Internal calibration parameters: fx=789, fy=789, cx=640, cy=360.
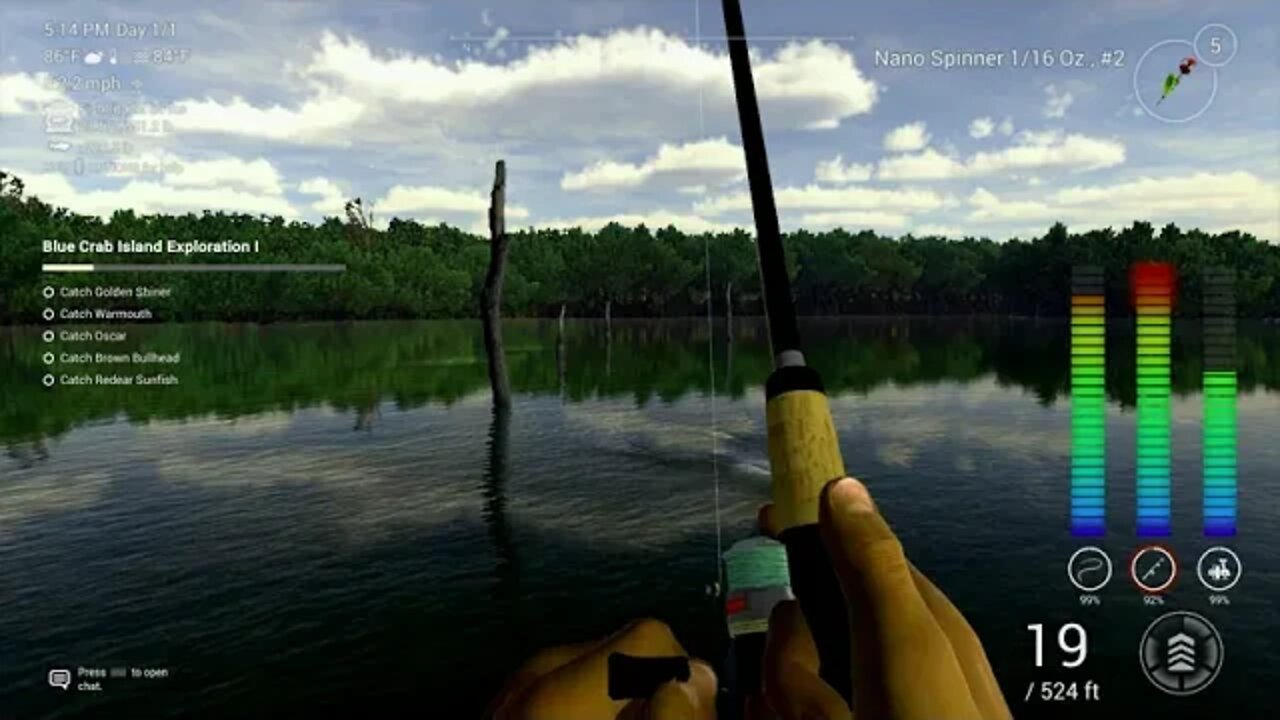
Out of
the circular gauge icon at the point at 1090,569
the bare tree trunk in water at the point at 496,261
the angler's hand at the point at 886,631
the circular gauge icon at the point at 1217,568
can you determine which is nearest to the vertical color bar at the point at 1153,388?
the circular gauge icon at the point at 1217,568

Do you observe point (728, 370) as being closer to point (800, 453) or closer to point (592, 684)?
point (592, 684)

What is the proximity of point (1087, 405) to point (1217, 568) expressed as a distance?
165 centimetres

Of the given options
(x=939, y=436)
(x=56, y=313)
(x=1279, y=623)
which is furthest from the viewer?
(x=939, y=436)

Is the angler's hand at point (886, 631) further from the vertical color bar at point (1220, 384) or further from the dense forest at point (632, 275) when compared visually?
the dense forest at point (632, 275)

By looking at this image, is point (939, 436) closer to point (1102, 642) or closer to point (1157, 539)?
point (1102, 642)

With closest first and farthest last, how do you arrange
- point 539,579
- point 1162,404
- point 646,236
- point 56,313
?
point 56,313, point 1162,404, point 539,579, point 646,236

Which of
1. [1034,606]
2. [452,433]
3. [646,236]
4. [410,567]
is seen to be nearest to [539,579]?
[410,567]

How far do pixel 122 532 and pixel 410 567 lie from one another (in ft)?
23.2

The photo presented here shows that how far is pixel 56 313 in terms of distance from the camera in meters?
6.89

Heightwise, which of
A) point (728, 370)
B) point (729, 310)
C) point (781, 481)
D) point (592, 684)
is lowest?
point (728, 370)

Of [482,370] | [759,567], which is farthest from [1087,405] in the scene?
[482,370]

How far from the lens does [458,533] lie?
18.2 metres

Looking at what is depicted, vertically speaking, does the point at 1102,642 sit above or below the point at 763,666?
below

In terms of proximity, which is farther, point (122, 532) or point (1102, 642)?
point (122, 532)
